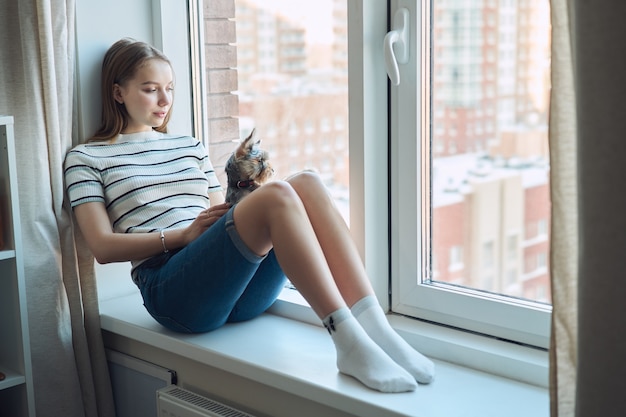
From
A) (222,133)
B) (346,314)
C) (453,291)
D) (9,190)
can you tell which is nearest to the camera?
(346,314)

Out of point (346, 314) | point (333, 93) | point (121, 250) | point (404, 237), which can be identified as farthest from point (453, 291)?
point (121, 250)

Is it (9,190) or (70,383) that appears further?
(70,383)

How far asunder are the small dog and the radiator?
1.67 ft

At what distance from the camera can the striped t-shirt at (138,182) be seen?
211 centimetres

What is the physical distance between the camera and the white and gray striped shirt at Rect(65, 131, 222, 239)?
2.11 meters

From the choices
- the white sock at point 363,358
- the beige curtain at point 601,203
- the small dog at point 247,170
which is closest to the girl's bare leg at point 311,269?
the white sock at point 363,358

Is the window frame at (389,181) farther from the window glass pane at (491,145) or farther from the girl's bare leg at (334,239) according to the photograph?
the girl's bare leg at (334,239)

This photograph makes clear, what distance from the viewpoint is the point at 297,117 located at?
2168 millimetres

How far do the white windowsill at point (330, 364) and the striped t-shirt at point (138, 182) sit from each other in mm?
300

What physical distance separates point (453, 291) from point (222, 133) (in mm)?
1004

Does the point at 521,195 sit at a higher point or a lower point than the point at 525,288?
higher

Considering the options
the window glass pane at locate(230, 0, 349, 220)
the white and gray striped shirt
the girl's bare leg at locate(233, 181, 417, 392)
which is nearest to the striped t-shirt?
the white and gray striped shirt

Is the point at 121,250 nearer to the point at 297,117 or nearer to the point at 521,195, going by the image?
the point at 297,117

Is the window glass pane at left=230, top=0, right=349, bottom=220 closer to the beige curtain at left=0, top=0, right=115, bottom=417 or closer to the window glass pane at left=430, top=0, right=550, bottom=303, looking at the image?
the window glass pane at left=430, top=0, right=550, bottom=303
